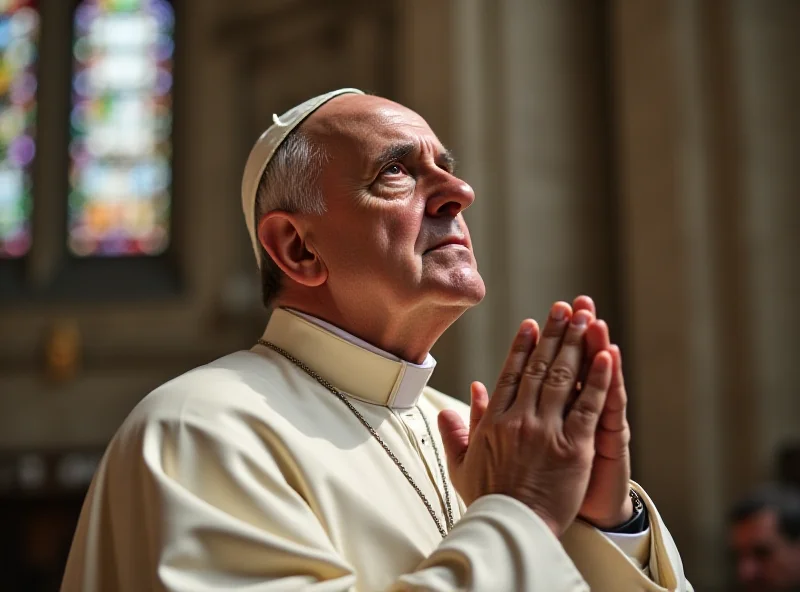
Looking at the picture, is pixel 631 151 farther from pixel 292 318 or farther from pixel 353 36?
pixel 292 318

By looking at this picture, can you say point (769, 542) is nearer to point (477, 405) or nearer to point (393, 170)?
point (477, 405)

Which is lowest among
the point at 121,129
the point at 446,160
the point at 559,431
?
the point at 121,129

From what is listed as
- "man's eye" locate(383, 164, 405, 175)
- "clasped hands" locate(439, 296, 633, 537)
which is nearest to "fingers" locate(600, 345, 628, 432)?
"clasped hands" locate(439, 296, 633, 537)

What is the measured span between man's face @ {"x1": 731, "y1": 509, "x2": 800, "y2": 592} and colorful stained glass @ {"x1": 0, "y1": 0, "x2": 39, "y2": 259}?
24.7 ft

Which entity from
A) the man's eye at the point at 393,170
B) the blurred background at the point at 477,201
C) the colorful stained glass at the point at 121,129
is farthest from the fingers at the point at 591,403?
the colorful stained glass at the point at 121,129

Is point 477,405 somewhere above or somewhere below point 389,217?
below

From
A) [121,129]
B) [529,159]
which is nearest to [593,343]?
[529,159]

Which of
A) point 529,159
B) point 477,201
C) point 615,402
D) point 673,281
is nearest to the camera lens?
point 615,402

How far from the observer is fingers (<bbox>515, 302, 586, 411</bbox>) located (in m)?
1.58

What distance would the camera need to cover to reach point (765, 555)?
3461mm

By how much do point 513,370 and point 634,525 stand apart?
37 cm

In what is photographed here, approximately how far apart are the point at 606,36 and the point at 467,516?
5.91m

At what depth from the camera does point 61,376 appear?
28.7 feet

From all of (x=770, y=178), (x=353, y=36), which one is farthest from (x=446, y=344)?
(x=353, y=36)
